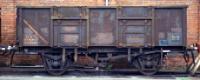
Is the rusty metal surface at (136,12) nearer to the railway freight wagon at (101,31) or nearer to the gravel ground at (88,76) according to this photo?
the railway freight wagon at (101,31)

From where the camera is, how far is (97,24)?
15703 mm

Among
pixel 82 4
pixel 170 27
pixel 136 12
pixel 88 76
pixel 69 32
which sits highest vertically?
pixel 82 4

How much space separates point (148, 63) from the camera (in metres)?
15.8

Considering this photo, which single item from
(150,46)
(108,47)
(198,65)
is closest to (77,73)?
(108,47)

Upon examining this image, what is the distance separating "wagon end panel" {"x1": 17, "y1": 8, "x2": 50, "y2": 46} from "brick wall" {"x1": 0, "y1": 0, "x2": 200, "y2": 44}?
150 cm

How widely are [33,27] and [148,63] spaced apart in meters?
3.55

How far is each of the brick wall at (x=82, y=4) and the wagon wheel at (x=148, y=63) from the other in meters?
1.79

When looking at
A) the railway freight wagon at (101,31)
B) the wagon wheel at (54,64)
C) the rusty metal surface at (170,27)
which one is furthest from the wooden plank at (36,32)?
the rusty metal surface at (170,27)

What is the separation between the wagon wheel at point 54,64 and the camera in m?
15.7

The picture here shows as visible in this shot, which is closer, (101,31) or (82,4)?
(101,31)

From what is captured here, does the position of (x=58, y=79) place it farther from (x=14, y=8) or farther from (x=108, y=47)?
(x=14, y=8)

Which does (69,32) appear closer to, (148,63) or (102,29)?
(102,29)

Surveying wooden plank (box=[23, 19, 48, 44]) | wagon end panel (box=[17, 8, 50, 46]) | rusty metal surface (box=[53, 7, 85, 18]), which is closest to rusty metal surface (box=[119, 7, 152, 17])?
rusty metal surface (box=[53, 7, 85, 18])

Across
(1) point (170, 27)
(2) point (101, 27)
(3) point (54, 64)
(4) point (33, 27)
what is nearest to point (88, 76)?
(3) point (54, 64)
